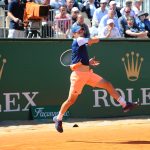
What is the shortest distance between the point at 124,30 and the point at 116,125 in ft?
12.3

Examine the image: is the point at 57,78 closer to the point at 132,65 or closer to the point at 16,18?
the point at 16,18

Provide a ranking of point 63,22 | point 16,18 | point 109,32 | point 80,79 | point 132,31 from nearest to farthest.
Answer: point 80,79
point 16,18
point 109,32
point 63,22
point 132,31

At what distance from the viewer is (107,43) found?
1398cm

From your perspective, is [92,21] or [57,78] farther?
[92,21]

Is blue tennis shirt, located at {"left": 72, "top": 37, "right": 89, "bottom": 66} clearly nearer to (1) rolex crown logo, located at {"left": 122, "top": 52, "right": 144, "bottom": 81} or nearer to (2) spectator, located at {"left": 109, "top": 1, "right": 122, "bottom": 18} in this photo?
(1) rolex crown logo, located at {"left": 122, "top": 52, "right": 144, "bottom": 81}

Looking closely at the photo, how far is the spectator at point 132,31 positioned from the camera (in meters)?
15.1

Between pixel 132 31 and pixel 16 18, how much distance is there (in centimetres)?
334

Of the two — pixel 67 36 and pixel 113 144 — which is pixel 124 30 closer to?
pixel 67 36

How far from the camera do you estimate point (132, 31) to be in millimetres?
15273

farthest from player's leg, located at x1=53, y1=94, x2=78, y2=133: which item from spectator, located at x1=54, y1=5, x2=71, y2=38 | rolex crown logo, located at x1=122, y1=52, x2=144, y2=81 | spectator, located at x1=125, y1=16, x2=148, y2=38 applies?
spectator, located at x1=125, y1=16, x2=148, y2=38

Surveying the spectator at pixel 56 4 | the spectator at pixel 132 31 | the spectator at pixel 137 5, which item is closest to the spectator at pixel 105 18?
the spectator at pixel 132 31

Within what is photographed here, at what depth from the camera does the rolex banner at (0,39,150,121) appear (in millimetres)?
12898

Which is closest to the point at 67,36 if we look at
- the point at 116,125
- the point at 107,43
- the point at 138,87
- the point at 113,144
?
the point at 107,43

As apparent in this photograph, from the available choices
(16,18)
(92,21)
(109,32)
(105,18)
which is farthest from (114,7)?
(16,18)
